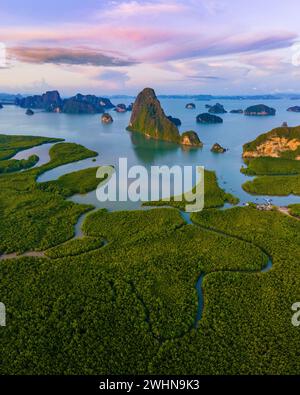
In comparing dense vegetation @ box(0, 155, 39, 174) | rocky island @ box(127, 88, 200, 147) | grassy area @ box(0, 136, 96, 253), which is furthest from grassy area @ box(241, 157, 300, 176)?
dense vegetation @ box(0, 155, 39, 174)

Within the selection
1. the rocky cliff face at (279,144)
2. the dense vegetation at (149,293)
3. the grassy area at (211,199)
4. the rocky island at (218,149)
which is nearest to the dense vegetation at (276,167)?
the rocky cliff face at (279,144)

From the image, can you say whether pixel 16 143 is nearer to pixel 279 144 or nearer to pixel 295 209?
pixel 279 144

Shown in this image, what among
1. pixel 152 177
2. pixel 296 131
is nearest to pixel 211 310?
pixel 152 177

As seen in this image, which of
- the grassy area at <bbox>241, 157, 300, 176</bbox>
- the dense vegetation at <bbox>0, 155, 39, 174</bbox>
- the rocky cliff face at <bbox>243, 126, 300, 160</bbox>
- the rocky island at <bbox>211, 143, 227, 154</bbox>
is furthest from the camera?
the rocky island at <bbox>211, 143, 227, 154</bbox>

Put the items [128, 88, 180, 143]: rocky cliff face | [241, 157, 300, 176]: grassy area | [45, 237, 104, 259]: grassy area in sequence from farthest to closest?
[128, 88, 180, 143]: rocky cliff face, [241, 157, 300, 176]: grassy area, [45, 237, 104, 259]: grassy area

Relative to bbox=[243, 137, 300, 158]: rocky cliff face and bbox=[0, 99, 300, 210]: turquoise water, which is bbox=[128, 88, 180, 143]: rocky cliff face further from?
bbox=[243, 137, 300, 158]: rocky cliff face

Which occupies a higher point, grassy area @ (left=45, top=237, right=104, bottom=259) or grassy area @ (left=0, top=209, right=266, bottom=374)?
grassy area @ (left=45, top=237, right=104, bottom=259)

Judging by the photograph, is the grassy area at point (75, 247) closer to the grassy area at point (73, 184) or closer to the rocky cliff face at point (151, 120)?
the grassy area at point (73, 184)
